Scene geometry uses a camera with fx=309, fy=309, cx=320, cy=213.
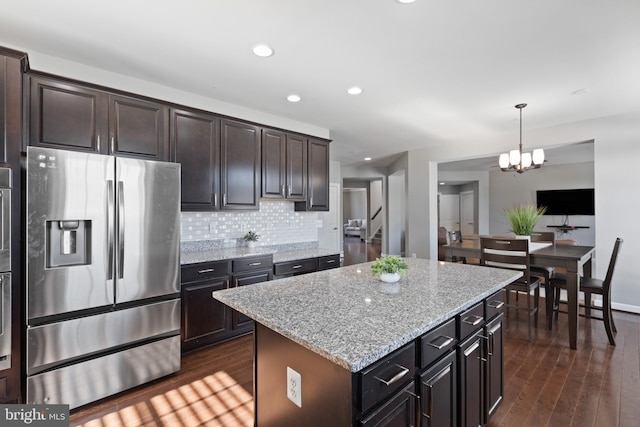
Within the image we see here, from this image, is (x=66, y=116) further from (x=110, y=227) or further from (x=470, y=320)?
(x=470, y=320)

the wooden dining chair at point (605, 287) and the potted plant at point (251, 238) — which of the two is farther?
the potted plant at point (251, 238)

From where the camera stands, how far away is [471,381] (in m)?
1.58

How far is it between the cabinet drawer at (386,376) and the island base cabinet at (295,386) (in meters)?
0.06

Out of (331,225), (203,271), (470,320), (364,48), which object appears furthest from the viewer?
(331,225)

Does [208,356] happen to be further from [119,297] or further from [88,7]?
[88,7]

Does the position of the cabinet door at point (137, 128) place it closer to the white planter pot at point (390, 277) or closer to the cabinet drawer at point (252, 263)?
the cabinet drawer at point (252, 263)

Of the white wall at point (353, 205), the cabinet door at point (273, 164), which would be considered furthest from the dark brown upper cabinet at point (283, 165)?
the white wall at point (353, 205)

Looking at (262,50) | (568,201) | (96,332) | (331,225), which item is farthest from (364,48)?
(568,201)

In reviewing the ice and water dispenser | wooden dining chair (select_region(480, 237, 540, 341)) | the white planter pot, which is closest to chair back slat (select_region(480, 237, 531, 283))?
wooden dining chair (select_region(480, 237, 540, 341))

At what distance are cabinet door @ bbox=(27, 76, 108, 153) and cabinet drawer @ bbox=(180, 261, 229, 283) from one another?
1222 millimetres

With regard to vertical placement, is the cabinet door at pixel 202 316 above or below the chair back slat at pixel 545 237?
below

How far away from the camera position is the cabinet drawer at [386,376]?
995 mm

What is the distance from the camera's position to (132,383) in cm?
226

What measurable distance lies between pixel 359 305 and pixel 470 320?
0.60 m
